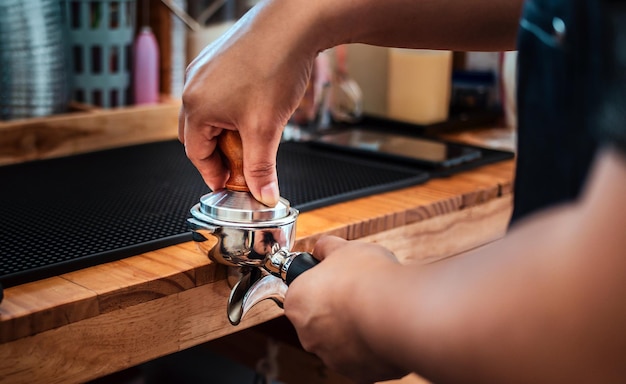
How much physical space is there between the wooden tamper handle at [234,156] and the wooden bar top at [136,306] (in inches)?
3.4

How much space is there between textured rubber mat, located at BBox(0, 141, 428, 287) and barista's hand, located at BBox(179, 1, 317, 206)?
145 millimetres

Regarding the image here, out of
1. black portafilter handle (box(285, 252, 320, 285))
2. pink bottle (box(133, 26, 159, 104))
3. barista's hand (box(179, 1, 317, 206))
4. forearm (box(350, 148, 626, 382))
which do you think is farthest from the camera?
pink bottle (box(133, 26, 159, 104))

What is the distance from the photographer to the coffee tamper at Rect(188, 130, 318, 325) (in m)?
0.81

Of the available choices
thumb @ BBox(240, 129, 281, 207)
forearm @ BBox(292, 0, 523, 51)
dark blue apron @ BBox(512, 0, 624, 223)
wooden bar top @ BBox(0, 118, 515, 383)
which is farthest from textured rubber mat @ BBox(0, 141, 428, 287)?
dark blue apron @ BBox(512, 0, 624, 223)

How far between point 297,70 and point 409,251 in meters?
0.39

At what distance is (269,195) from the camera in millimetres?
867

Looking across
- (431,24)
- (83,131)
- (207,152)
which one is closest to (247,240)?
(207,152)

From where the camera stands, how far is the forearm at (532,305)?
19.4 inches

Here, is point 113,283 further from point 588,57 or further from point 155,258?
point 588,57

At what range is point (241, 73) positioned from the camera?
0.85 metres

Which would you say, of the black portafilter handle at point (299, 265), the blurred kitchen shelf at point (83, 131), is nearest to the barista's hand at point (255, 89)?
the black portafilter handle at point (299, 265)

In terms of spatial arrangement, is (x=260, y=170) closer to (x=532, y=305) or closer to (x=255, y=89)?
(x=255, y=89)

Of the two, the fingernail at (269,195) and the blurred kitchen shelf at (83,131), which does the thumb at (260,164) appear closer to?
the fingernail at (269,195)

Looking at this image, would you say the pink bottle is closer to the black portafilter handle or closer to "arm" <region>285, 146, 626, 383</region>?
the black portafilter handle
